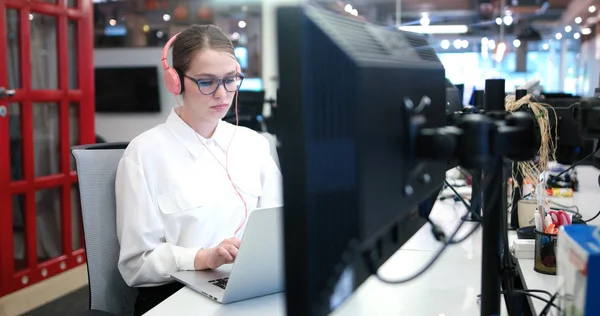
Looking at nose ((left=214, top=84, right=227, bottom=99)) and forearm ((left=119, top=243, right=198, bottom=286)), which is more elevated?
nose ((left=214, top=84, right=227, bottom=99))

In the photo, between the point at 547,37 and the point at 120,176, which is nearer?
the point at 120,176

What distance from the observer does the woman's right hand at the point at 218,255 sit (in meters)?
1.23

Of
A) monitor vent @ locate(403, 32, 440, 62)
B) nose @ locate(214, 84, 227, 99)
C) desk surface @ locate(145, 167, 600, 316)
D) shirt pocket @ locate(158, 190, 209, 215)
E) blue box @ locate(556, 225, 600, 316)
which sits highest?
monitor vent @ locate(403, 32, 440, 62)

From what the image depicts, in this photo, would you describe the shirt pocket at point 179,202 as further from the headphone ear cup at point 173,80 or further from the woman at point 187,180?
the headphone ear cup at point 173,80

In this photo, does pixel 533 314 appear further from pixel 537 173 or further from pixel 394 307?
pixel 537 173

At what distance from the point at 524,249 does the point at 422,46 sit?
805mm

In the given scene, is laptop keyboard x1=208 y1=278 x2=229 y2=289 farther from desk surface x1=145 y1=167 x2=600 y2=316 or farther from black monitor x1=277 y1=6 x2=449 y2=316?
black monitor x1=277 y1=6 x2=449 y2=316

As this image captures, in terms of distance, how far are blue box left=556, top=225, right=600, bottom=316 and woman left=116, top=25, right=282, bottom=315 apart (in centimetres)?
80

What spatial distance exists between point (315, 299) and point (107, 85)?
230 inches

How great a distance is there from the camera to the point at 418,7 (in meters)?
6.90

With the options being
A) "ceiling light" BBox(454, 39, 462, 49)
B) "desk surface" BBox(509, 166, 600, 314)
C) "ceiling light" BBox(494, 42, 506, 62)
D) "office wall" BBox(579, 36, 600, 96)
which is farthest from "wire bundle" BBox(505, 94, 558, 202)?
"office wall" BBox(579, 36, 600, 96)

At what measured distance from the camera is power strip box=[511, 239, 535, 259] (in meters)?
1.40

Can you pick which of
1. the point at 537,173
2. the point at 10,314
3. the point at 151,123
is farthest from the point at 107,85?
the point at 537,173

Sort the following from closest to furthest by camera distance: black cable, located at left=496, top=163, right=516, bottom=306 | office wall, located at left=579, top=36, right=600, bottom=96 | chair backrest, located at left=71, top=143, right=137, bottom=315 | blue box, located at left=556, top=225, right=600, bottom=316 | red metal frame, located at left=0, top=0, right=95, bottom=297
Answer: blue box, located at left=556, top=225, right=600, bottom=316 → black cable, located at left=496, top=163, right=516, bottom=306 → chair backrest, located at left=71, top=143, right=137, bottom=315 → red metal frame, located at left=0, top=0, right=95, bottom=297 → office wall, located at left=579, top=36, right=600, bottom=96
